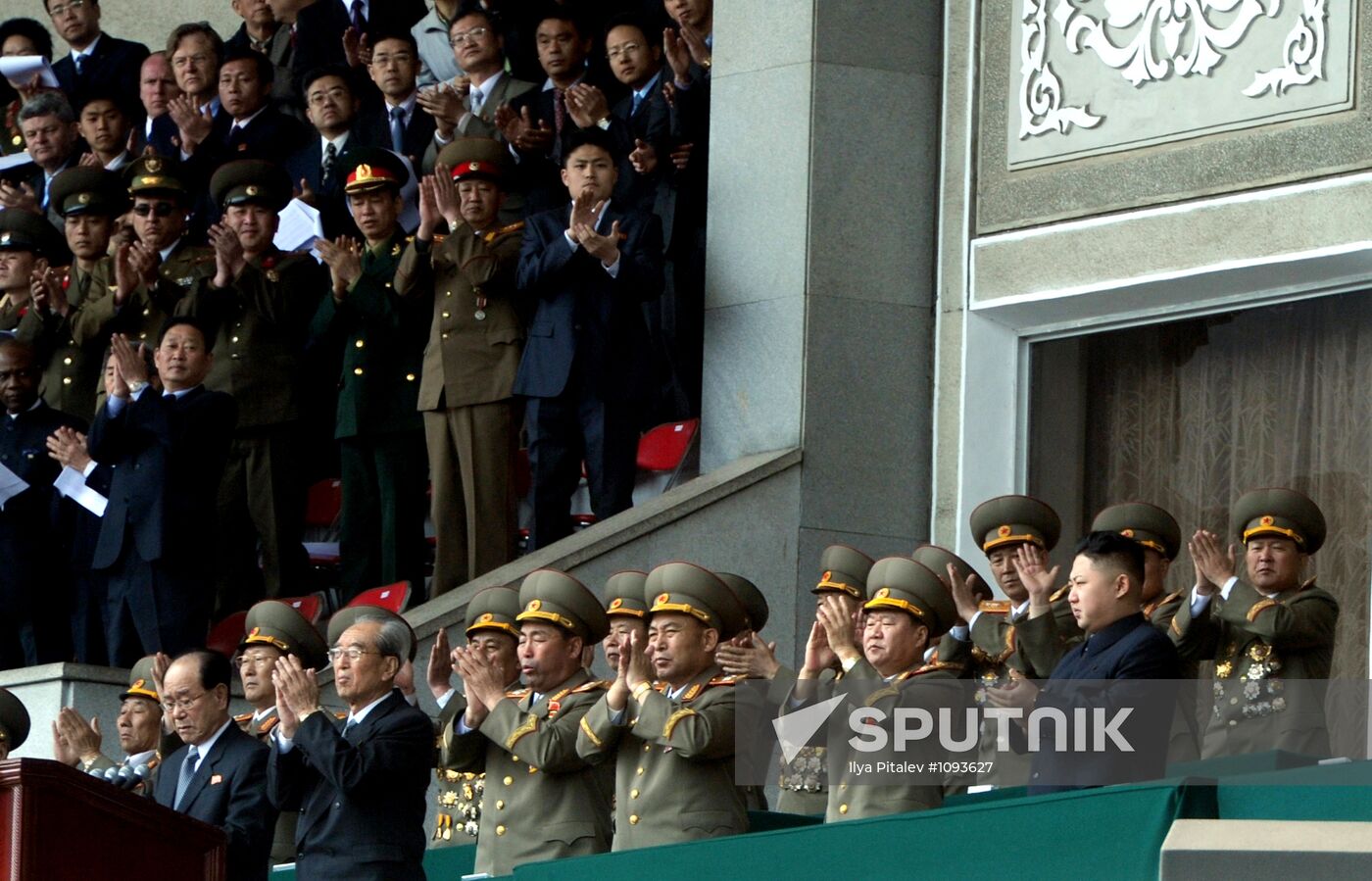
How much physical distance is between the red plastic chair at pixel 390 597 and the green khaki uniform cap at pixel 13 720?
161 centimetres

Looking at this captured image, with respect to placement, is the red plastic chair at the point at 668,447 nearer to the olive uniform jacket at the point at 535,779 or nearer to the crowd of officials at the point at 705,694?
the crowd of officials at the point at 705,694

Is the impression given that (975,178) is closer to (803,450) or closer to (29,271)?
(803,450)

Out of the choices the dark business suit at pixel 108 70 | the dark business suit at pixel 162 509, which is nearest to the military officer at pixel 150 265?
the dark business suit at pixel 162 509

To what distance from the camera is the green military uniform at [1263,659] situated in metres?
8.45

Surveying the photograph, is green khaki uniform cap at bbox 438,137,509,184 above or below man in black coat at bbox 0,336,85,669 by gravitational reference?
above

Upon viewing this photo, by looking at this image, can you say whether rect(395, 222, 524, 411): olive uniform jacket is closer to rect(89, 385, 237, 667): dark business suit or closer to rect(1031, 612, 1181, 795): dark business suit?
rect(89, 385, 237, 667): dark business suit

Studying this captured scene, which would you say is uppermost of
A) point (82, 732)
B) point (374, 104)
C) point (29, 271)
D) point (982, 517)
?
point (374, 104)

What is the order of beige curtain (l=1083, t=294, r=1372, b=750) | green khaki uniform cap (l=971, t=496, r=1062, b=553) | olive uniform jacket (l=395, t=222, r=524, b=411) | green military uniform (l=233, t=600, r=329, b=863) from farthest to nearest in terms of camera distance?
olive uniform jacket (l=395, t=222, r=524, b=411), beige curtain (l=1083, t=294, r=1372, b=750), green military uniform (l=233, t=600, r=329, b=863), green khaki uniform cap (l=971, t=496, r=1062, b=553)

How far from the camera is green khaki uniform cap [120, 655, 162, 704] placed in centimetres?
1009

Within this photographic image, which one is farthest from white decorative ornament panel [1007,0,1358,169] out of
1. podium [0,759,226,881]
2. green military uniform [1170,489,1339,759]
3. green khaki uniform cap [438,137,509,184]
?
A: podium [0,759,226,881]

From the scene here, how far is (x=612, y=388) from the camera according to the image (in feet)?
38.2

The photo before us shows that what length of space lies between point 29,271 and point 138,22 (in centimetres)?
577

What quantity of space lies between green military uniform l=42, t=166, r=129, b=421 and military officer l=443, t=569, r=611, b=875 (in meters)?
4.47

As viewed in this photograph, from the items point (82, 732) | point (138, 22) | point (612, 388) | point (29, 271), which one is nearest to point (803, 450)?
point (612, 388)
